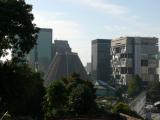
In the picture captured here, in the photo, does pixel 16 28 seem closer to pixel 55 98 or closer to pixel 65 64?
pixel 55 98

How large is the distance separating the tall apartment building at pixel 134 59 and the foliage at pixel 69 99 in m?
125

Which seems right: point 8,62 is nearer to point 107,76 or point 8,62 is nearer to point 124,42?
point 124,42

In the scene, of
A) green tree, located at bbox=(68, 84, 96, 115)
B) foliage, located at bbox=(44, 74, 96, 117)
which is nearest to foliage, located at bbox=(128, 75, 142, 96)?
foliage, located at bbox=(44, 74, 96, 117)

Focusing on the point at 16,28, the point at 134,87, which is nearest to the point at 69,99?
the point at 16,28

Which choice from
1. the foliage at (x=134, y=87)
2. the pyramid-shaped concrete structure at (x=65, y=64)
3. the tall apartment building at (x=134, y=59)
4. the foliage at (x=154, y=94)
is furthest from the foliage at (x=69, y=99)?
the tall apartment building at (x=134, y=59)

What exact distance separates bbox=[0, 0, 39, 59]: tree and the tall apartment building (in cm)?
13847

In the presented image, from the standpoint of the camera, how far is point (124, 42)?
172875 millimetres

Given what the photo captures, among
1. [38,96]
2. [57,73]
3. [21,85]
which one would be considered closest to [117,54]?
[57,73]

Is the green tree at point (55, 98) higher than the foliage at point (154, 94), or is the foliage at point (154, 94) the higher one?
the green tree at point (55, 98)

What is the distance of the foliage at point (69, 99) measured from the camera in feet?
121

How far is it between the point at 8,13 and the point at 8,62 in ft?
9.03

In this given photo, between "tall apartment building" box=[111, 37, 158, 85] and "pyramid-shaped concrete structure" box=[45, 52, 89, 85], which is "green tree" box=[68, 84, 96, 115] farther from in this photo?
"tall apartment building" box=[111, 37, 158, 85]

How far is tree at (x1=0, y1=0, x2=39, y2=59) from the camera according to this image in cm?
2488

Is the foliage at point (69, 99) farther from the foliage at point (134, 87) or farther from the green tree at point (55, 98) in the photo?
the foliage at point (134, 87)
